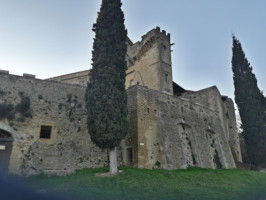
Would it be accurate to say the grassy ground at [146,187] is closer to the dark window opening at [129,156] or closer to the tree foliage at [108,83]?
the tree foliage at [108,83]

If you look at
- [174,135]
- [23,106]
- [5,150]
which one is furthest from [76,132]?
[174,135]

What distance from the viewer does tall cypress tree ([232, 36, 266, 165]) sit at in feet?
72.3

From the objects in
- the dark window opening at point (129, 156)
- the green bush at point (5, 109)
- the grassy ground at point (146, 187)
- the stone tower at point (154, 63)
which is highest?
the stone tower at point (154, 63)

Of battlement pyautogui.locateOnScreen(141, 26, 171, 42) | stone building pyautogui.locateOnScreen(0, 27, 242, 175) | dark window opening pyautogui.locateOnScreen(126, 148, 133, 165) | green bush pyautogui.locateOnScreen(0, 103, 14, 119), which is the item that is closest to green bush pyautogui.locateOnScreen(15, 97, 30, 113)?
stone building pyautogui.locateOnScreen(0, 27, 242, 175)

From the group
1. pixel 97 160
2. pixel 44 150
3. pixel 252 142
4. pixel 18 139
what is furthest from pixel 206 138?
pixel 18 139

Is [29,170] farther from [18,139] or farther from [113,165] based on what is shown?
[113,165]

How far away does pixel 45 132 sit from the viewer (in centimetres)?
1392

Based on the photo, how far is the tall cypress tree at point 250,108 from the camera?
72.3 ft

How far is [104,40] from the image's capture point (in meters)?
13.7

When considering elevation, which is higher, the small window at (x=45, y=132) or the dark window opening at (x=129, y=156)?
the small window at (x=45, y=132)

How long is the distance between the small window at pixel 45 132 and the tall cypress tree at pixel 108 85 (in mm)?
3248

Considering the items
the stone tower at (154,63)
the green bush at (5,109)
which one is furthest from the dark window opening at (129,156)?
the stone tower at (154,63)

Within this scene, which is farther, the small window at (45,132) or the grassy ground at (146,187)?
the small window at (45,132)

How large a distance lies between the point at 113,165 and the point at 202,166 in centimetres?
987
